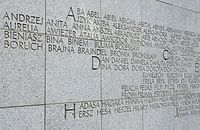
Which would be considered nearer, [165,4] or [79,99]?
[79,99]

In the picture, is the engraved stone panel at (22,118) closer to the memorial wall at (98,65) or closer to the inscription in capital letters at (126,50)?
the memorial wall at (98,65)

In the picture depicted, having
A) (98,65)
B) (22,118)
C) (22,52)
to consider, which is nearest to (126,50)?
(98,65)

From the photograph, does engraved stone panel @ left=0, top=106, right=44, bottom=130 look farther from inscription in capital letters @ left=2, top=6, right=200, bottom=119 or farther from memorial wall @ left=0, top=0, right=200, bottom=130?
inscription in capital letters @ left=2, top=6, right=200, bottom=119

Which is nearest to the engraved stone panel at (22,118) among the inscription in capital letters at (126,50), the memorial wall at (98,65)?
the memorial wall at (98,65)

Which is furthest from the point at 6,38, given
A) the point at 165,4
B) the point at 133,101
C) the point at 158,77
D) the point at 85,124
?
the point at 165,4

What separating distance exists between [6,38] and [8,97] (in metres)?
0.81

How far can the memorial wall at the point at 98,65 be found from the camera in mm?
5016

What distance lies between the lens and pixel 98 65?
20.6 ft

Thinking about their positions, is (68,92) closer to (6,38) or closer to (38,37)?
(38,37)

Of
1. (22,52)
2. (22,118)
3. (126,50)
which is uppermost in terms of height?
(126,50)

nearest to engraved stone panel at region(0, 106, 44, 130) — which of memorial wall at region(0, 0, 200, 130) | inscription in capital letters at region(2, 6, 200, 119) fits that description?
memorial wall at region(0, 0, 200, 130)

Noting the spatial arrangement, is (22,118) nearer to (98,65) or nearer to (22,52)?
(22,52)

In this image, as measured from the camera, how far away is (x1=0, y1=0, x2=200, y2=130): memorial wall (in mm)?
5016

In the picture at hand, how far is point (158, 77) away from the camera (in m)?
7.76
